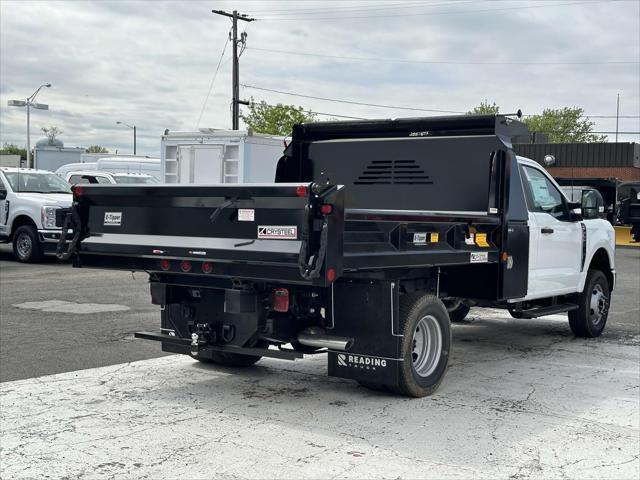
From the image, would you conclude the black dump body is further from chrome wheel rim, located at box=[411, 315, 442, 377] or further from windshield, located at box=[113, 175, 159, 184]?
windshield, located at box=[113, 175, 159, 184]

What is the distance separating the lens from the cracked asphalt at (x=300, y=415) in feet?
17.3

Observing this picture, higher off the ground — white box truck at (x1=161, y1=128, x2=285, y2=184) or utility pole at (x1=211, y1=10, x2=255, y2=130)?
utility pole at (x1=211, y1=10, x2=255, y2=130)

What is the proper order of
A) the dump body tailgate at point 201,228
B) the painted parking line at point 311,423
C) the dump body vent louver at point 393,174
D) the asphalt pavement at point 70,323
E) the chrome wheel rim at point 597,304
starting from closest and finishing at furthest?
the painted parking line at point 311,423 < the dump body tailgate at point 201,228 < the asphalt pavement at point 70,323 < the dump body vent louver at point 393,174 < the chrome wheel rim at point 597,304

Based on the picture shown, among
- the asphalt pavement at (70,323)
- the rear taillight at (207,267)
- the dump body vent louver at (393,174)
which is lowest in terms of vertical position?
the asphalt pavement at (70,323)

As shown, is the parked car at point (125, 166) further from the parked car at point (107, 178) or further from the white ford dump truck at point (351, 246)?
the white ford dump truck at point (351, 246)

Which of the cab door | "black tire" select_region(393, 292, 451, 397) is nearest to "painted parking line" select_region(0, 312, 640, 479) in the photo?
"black tire" select_region(393, 292, 451, 397)

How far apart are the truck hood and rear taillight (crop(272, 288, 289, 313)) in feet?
41.2

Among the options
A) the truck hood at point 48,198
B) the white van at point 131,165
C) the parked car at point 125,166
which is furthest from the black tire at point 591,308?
the white van at point 131,165

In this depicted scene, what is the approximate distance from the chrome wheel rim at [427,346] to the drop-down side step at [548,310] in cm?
208

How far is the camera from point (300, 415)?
641cm

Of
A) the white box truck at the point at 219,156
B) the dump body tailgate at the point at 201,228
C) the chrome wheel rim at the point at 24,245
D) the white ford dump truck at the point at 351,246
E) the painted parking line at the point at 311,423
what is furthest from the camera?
the white box truck at the point at 219,156

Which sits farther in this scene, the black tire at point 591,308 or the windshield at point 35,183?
the windshield at point 35,183

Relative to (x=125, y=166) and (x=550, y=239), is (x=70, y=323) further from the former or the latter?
(x=125, y=166)

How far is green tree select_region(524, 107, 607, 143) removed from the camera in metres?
87.9
